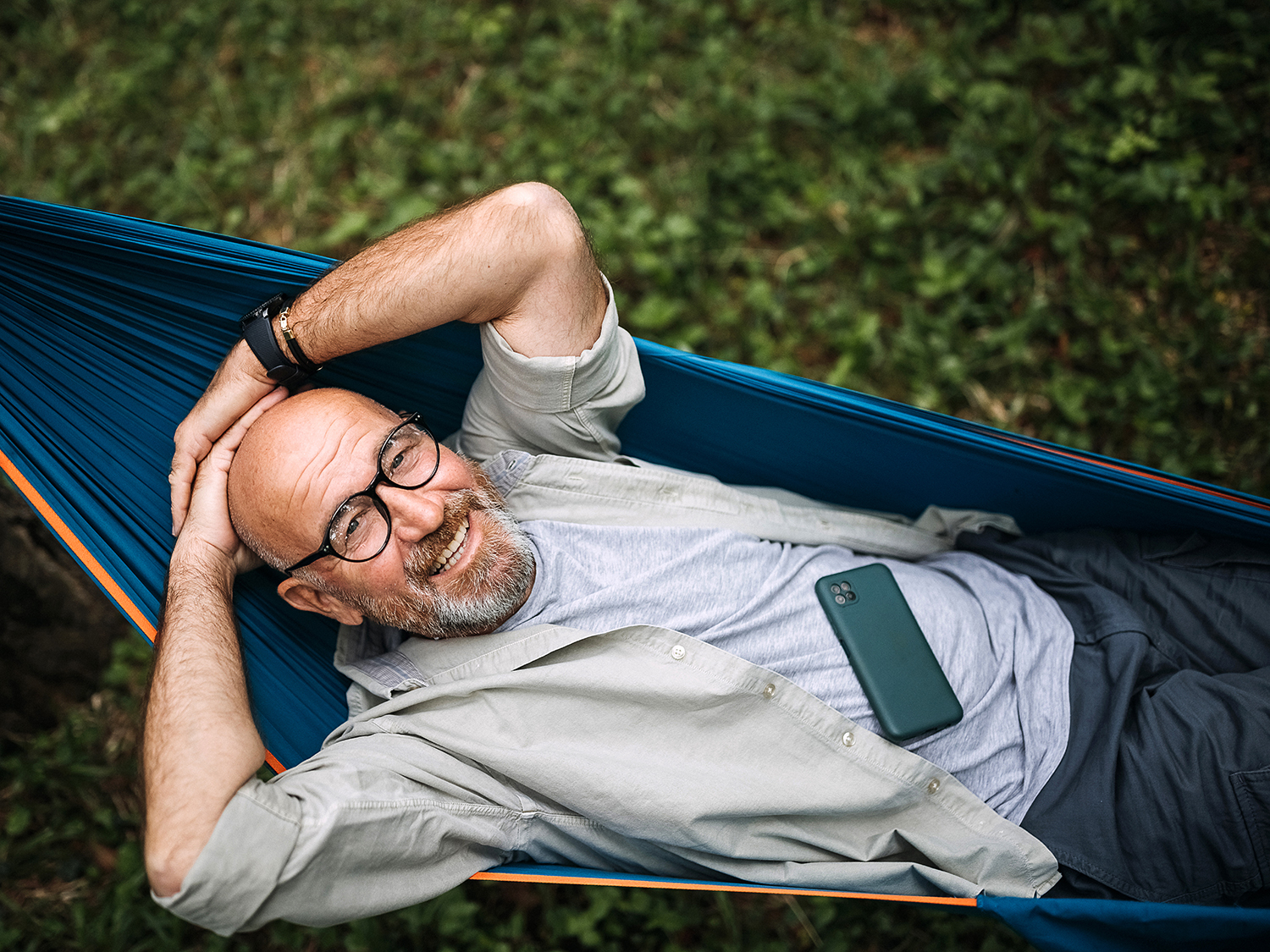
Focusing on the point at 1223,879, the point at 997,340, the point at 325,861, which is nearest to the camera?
the point at 325,861

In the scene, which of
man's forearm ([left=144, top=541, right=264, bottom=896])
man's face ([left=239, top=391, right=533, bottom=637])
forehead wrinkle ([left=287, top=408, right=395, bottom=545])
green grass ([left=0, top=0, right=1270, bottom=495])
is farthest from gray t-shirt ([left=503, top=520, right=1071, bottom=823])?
green grass ([left=0, top=0, right=1270, bottom=495])

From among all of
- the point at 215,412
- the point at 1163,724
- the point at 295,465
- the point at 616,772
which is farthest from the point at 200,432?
the point at 1163,724

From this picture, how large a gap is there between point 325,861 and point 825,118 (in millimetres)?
2756

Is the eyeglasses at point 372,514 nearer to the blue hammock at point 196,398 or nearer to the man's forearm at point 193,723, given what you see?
the man's forearm at point 193,723

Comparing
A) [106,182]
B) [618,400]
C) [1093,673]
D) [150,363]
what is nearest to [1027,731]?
[1093,673]

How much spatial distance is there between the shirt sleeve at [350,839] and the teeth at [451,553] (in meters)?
0.32

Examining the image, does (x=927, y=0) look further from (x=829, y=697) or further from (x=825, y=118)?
(x=829, y=697)

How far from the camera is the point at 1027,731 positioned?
1.67m

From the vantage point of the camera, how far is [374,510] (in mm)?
1566

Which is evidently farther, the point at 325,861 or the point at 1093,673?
the point at 1093,673

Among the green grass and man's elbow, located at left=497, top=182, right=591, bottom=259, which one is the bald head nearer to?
man's elbow, located at left=497, top=182, right=591, bottom=259

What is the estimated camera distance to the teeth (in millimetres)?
1587

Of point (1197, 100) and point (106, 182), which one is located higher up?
point (1197, 100)

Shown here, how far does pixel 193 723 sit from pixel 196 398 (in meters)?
0.70
